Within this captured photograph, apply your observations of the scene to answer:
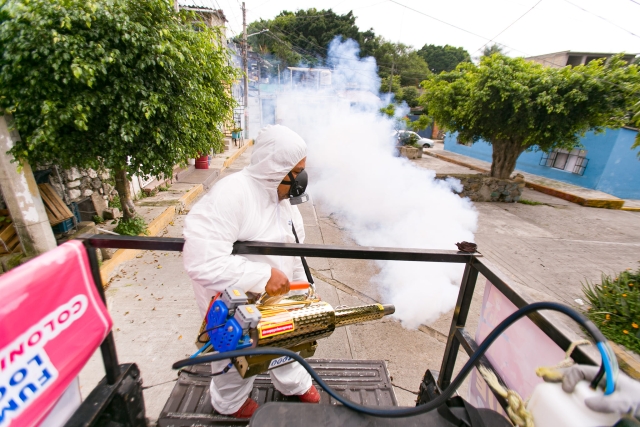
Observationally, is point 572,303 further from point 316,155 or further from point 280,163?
point 316,155

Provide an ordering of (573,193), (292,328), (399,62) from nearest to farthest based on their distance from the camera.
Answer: (292,328)
(573,193)
(399,62)

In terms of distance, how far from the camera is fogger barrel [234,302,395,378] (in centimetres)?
131

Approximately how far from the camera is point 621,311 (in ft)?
11.5

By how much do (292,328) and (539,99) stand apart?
9.70 m

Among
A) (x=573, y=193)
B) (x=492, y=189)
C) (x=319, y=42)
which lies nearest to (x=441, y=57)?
(x=319, y=42)

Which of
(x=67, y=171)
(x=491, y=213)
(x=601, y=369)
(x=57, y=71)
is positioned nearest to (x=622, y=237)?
(x=491, y=213)

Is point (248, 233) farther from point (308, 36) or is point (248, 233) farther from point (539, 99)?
point (308, 36)

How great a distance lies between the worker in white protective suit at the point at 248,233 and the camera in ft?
4.65

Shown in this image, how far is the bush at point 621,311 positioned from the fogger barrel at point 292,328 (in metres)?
3.73

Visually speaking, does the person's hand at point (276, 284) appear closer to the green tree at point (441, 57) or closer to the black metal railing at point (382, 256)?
the black metal railing at point (382, 256)

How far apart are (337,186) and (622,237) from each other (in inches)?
302

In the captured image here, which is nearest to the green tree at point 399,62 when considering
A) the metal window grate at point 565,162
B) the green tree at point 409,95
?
the green tree at point 409,95

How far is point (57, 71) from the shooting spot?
296cm

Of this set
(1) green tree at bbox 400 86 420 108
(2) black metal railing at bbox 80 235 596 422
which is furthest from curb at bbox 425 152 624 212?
(1) green tree at bbox 400 86 420 108
